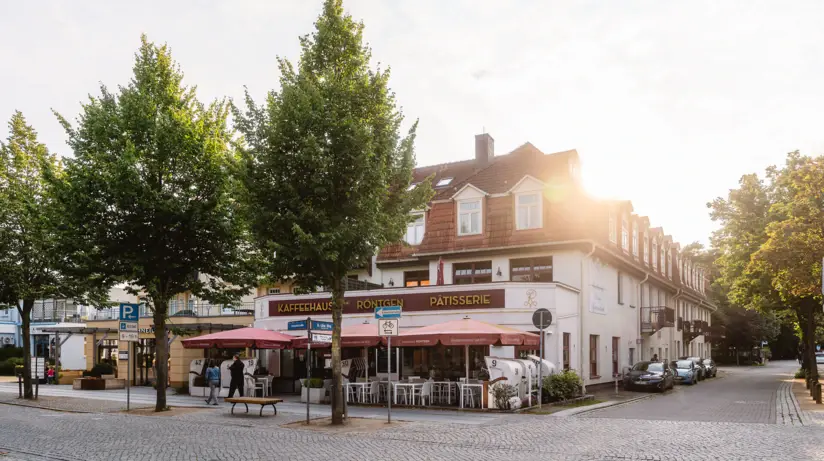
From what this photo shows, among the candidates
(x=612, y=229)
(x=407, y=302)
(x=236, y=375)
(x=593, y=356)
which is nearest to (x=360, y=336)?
(x=236, y=375)

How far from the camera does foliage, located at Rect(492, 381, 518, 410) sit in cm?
2164

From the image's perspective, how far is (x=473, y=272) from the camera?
3222 centimetres

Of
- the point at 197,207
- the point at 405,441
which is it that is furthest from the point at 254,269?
the point at 405,441

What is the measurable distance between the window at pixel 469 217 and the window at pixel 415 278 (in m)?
2.70

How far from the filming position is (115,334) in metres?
41.1

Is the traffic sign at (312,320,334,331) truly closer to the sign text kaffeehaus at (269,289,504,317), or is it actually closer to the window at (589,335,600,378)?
the sign text kaffeehaus at (269,289,504,317)

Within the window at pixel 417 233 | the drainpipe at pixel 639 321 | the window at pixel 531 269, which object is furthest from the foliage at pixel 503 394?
the drainpipe at pixel 639 321

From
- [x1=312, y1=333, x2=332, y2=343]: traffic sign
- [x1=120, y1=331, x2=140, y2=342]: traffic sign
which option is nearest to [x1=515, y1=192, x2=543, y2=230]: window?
[x1=312, y1=333, x2=332, y2=343]: traffic sign

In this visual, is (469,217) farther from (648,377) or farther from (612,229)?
(648,377)

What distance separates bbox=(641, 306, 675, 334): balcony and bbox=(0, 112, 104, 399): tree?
2810cm

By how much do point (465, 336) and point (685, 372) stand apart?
21.5 m

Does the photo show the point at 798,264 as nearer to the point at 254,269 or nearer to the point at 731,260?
the point at 731,260

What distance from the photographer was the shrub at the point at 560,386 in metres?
23.5

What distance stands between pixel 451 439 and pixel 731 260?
29.0 meters
